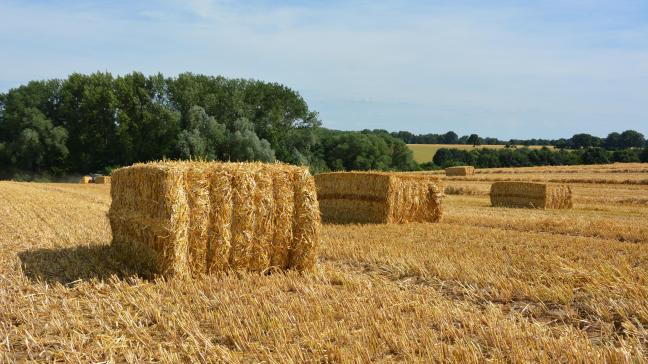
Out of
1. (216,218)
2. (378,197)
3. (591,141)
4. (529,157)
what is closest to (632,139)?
(591,141)

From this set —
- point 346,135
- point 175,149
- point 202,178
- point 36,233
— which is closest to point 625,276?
point 202,178

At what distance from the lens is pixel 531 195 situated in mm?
25094

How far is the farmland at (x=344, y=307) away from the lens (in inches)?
201

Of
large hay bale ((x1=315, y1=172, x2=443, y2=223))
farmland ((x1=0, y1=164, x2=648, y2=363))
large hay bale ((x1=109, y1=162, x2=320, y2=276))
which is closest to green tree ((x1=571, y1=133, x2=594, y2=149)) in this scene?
large hay bale ((x1=315, y1=172, x2=443, y2=223))

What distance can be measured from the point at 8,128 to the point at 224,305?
184 ft

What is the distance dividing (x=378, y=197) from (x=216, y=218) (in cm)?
832

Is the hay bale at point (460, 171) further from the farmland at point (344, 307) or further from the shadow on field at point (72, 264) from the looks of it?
the shadow on field at point (72, 264)

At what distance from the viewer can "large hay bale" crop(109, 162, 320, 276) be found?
7891mm

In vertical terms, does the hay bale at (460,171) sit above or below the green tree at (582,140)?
below

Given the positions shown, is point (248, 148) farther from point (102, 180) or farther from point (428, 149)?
point (428, 149)

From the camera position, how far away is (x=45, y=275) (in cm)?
793

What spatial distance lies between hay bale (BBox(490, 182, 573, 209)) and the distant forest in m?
24.1

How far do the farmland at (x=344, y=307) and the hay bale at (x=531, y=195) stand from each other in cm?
1378

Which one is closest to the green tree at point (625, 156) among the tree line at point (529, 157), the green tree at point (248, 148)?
the tree line at point (529, 157)
